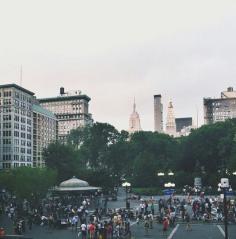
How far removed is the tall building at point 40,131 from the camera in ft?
543

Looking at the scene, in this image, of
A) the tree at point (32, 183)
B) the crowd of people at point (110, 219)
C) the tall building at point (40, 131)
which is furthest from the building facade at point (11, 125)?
the crowd of people at point (110, 219)

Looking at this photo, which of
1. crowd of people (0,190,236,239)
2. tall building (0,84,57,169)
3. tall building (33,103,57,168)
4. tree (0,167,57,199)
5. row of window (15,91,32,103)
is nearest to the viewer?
crowd of people (0,190,236,239)

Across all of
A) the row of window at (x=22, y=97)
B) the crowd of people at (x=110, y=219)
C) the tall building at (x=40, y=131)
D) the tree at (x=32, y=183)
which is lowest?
the crowd of people at (x=110, y=219)

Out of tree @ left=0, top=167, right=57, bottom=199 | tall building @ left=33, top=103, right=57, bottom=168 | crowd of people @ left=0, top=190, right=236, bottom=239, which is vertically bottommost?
crowd of people @ left=0, top=190, right=236, bottom=239

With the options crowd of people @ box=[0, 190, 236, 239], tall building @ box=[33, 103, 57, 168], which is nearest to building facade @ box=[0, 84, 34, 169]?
tall building @ box=[33, 103, 57, 168]

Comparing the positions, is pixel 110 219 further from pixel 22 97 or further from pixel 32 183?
pixel 22 97

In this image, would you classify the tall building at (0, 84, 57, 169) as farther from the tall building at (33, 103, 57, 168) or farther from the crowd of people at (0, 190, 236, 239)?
the crowd of people at (0, 190, 236, 239)

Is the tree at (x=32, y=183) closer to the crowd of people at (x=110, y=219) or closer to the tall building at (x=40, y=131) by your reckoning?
the crowd of people at (x=110, y=219)

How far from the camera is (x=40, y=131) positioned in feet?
560

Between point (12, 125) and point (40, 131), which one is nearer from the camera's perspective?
point (12, 125)

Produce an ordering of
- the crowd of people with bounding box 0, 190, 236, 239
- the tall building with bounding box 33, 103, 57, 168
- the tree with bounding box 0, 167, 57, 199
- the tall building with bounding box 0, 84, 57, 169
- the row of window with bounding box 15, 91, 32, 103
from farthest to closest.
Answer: the tall building with bounding box 33, 103, 57, 168, the row of window with bounding box 15, 91, 32, 103, the tall building with bounding box 0, 84, 57, 169, the tree with bounding box 0, 167, 57, 199, the crowd of people with bounding box 0, 190, 236, 239

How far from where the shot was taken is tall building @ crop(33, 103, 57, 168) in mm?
165375

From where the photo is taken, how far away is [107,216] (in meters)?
47.2

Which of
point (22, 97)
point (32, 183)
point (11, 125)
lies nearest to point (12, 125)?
point (11, 125)
